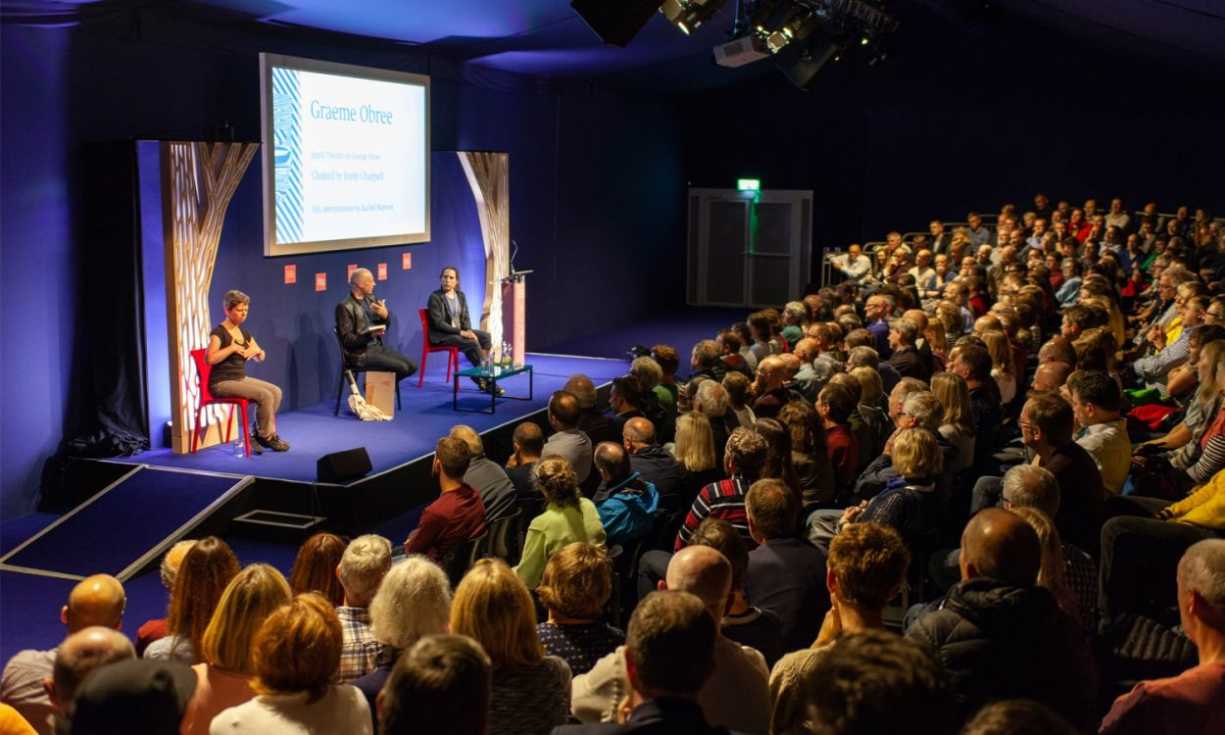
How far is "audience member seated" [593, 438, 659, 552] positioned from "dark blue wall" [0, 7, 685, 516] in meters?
3.82

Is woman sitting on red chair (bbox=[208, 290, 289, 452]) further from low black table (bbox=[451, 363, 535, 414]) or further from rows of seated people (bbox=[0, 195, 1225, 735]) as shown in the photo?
rows of seated people (bbox=[0, 195, 1225, 735])

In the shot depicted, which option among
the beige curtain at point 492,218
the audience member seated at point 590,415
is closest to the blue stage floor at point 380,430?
the beige curtain at point 492,218

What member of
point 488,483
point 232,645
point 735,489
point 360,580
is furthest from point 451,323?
point 232,645

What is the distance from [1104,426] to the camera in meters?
5.02

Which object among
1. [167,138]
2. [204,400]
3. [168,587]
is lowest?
[204,400]

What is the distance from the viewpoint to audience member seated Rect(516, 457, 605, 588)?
4.50m

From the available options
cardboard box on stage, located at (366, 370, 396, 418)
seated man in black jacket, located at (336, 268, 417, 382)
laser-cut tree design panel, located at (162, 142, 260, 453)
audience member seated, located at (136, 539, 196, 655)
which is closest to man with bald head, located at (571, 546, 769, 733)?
audience member seated, located at (136, 539, 196, 655)

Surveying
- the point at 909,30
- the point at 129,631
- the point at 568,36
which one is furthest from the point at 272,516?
the point at 909,30

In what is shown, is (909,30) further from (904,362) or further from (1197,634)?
(1197,634)

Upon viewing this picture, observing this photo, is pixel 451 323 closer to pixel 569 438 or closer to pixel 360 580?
pixel 569 438

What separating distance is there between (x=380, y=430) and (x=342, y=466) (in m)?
1.64

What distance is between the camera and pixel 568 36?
11.1 meters

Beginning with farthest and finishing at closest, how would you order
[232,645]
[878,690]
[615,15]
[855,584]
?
1. [615,15]
2. [855,584]
3. [232,645]
4. [878,690]

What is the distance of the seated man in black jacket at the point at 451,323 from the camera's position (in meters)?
9.91
